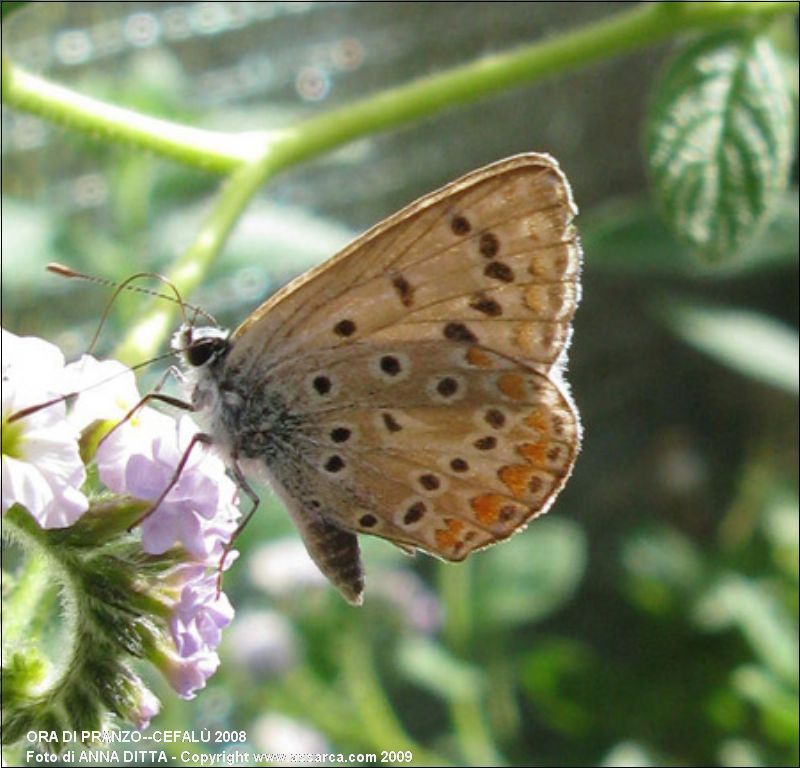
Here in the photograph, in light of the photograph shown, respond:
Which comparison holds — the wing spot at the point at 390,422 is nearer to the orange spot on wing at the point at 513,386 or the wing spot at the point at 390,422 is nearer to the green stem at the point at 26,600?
the orange spot on wing at the point at 513,386

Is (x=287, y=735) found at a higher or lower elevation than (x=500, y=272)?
lower

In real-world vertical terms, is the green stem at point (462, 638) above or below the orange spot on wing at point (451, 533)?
below

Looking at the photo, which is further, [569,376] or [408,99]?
[569,376]

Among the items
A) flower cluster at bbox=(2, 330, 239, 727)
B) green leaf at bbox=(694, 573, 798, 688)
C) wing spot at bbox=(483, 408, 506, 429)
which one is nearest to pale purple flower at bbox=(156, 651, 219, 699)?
flower cluster at bbox=(2, 330, 239, 727)

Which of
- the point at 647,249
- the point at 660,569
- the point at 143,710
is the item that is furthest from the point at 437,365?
the point at 660,569

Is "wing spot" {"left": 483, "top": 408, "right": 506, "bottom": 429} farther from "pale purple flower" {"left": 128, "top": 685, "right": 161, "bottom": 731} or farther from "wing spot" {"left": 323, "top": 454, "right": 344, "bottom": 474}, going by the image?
"pale purple flower" {"left": 128, "top": 685, "right": 161, "bottom": 731}

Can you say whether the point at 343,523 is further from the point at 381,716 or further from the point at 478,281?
the point at 381,716

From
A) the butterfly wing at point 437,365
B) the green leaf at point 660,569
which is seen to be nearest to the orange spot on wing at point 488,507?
the butterfly wing at point 437,365

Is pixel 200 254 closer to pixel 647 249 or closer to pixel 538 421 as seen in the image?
pixel 538 421
